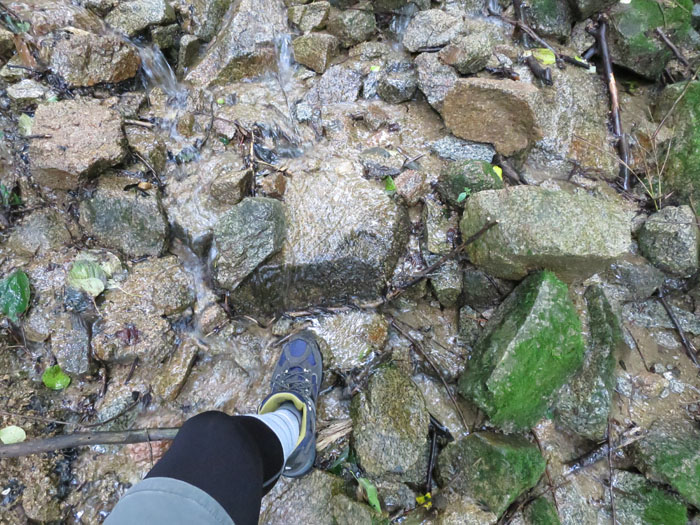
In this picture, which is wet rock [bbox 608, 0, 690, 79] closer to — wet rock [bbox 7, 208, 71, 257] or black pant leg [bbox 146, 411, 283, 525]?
black pant leg [bbox 146, 411, 283, 525]

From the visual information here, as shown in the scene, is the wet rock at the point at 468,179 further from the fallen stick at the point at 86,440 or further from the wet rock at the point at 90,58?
the wet rock at the point at 90,58

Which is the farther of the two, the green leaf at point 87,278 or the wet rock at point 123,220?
the wet rock at point 123,220

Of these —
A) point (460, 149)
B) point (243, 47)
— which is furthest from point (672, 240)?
point (243, 47)

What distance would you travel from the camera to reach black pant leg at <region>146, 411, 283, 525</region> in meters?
1.58

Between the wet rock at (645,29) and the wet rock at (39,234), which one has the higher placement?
the wet rock at (645,29)

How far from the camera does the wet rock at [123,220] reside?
3312 millimetres

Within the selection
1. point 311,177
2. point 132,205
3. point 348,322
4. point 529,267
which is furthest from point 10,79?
point 529,267

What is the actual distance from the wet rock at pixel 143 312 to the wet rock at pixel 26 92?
1.97 meters

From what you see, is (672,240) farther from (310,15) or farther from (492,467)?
(310,15)

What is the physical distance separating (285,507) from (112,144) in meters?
3.33

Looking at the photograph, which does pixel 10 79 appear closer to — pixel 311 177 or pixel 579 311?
pixel 311 177

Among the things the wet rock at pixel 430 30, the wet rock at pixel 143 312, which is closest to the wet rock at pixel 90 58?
the wet rock at pixel 143 312

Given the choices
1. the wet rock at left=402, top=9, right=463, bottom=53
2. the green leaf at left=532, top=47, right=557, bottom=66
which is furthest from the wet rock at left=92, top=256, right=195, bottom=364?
the green leaf at left=532, top=47, right=557, bottom=66

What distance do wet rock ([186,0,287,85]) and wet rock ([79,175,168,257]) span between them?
1.75 metres
